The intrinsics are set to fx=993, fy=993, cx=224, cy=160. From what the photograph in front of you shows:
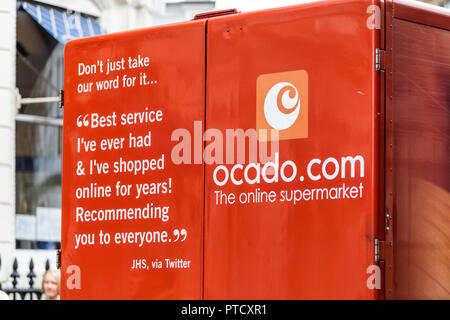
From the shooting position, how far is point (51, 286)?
33.4 feet

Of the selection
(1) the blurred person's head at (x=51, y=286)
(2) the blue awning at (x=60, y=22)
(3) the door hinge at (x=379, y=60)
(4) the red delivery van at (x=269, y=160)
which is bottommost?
(1) the blurred person's head at (x=51, y=286)

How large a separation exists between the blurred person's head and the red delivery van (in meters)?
4.61

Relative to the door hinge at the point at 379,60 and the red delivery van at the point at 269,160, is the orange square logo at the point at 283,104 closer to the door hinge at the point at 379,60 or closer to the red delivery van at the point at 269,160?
the red delivery van at the point at 269,160

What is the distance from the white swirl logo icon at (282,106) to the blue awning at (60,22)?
9.44 m

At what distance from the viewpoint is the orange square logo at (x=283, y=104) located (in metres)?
4.91

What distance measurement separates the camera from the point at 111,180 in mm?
5523

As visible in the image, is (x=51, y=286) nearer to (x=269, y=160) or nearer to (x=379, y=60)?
(x=269, y=160)

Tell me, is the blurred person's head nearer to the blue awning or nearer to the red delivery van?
the red delivery van

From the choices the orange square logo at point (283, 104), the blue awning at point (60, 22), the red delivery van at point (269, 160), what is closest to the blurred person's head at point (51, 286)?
the red delivery van at point (269, 160)

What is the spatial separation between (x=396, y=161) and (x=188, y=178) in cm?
112

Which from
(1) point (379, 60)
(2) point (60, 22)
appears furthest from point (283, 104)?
(2) point (60, 22)

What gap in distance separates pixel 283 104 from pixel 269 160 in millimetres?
289

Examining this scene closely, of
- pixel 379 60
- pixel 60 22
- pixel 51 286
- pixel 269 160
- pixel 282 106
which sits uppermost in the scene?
pixel 60 22

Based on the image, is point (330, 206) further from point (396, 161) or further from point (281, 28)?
point (281, 28)
